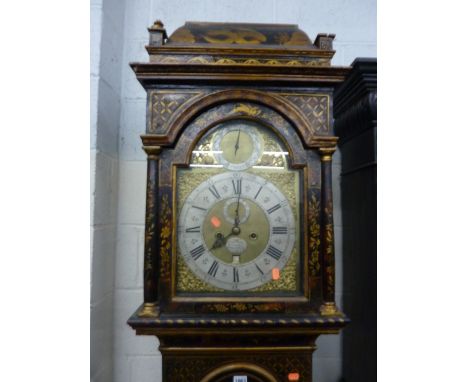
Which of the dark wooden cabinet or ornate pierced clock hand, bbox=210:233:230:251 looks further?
the dark wooden cabinet

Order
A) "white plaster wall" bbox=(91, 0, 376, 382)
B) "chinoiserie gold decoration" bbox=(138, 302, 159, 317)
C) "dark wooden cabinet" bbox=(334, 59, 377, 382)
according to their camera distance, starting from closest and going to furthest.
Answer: "chinoiserie gold decoration" bbox=(138, 302, 159, 317) < "dark wooden cabinet" bbox=(334, 59, 377, 382) < "white plaster wall" bbox=(91, 0, 376, 382)

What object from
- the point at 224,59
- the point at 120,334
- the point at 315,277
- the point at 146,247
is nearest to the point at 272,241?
the point at 315,277

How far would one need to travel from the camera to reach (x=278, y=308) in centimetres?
104

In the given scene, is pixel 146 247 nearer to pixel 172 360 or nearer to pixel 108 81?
pixel 172 360

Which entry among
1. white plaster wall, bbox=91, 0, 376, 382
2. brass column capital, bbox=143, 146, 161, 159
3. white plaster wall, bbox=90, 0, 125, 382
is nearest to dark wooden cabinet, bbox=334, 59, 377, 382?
white plaster wall, bbox=91, 0, 376, 382

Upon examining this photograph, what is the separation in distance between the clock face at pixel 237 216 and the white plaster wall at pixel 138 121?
1.72ft

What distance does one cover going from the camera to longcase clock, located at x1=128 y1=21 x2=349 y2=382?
104 centimetres

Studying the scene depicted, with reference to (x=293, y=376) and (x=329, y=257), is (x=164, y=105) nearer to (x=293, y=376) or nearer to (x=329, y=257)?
(x=329, y=257)

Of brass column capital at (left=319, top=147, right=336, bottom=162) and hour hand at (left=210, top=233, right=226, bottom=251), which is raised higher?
brass column capital at (left=319, top=147, right=336, bottom=162)

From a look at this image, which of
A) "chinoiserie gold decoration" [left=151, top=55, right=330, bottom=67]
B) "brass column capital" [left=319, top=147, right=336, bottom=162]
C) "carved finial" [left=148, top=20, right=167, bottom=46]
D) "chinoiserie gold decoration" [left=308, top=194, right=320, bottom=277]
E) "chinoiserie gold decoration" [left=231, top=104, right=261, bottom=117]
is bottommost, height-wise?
"chinoiserie gold decoration" [left=308, top=194, right=320, bottom=277]

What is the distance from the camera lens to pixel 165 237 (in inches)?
41.1

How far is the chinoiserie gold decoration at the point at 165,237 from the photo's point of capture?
1041 millimetres

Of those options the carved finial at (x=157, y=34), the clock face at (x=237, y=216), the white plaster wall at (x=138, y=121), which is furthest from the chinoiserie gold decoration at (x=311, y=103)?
the white plaster wall at (x=138, y=121)

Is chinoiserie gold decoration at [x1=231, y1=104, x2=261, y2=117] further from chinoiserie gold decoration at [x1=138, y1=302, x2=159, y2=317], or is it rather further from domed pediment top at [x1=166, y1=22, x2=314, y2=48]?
chinoiserie gold decoration at [x1=138, y1=302, x2=159, y2=317]
